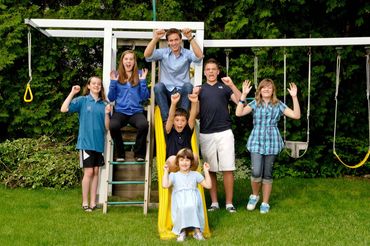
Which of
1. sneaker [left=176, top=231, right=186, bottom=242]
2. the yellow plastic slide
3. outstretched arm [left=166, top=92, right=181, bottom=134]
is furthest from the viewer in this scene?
outstretched arm [left=166, top=92, right=181, bottom=134]

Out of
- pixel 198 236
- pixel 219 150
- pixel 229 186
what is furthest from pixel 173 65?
pixel 198 236

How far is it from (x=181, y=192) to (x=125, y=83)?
1849 millimetres

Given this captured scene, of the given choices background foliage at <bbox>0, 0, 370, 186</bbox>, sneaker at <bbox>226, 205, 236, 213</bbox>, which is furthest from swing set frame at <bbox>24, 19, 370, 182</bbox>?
background foliage at <bbox>0, 0, 370, 186</bbox>

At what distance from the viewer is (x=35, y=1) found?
11.5 metres

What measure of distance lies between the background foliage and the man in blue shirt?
2715 millimetres

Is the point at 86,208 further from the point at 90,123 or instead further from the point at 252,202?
the point at 252,202

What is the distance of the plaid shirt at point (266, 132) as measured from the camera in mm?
7758

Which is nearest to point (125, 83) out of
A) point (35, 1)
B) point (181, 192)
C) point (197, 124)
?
point (197, 124)

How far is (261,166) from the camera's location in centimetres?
781

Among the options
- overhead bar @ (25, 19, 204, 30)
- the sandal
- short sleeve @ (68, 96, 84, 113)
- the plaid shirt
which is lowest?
the sandal

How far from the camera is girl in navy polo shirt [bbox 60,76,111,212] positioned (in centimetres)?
788

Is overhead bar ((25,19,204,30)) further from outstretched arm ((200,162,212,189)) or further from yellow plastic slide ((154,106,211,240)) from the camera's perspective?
outstretched arm ((200,162,212,189))

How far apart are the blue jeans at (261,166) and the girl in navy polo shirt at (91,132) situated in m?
1.81

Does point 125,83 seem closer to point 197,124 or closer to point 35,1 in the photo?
point 197,124
